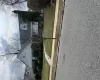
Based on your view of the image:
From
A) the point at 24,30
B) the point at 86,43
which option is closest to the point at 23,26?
the point at 24,30

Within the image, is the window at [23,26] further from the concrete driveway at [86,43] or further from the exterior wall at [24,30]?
the concrete driveway at [86,43]

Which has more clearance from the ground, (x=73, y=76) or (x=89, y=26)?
(x=89, y=26)

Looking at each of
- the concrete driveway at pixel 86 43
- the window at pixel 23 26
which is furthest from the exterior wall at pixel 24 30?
the concrete driveway at pixel 86 43

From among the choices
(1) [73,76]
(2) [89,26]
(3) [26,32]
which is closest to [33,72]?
(3) [26,32]

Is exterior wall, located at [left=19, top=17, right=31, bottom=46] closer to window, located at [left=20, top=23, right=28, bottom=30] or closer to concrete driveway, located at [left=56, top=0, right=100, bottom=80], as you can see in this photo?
window, located at [left=20, top=23, right=28, bottom=30]

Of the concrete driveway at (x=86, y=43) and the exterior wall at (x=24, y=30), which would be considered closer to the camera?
the concrete driveway at (x=86, y=43)

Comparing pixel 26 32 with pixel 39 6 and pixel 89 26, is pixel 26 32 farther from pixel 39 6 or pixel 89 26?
A: pixel 89 26

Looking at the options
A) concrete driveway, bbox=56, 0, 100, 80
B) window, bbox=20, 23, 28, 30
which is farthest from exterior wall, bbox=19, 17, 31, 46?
concrete driveway, bbox=56, 0, 100, 80

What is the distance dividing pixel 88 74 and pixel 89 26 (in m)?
0.41

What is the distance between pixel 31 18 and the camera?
8.56 metres

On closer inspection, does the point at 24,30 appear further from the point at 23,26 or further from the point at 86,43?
the point at 86,43

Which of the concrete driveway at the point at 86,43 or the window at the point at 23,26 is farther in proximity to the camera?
the window at the point at 23,26

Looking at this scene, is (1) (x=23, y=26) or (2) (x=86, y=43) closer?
(2) (x=86, y=43)

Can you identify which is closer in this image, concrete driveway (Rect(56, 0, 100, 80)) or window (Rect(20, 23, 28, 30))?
concrete driveway (Rect(56, 0, 100, 80))
